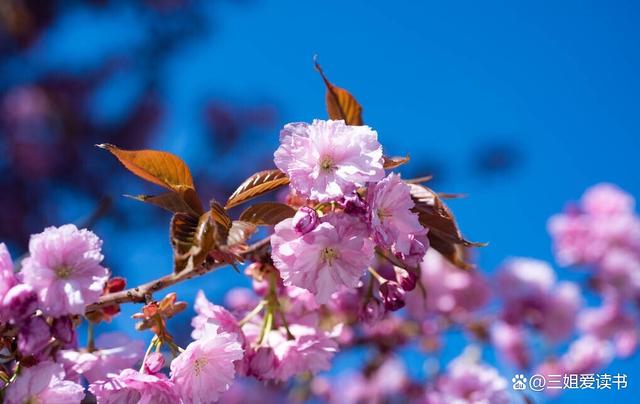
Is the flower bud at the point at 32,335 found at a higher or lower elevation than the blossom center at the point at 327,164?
lower

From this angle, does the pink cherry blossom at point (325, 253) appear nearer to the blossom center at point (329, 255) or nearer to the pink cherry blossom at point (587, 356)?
the blossom center at point (329, 255)

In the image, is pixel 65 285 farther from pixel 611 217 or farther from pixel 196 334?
pixel 611 217

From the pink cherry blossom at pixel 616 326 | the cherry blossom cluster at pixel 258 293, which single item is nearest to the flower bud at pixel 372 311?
the cherry blossom cluster at pixel 258 293

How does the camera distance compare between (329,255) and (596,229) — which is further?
(596,229)

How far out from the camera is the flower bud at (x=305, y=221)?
685 mm

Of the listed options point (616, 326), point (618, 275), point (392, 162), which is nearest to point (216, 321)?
point (392, 162)

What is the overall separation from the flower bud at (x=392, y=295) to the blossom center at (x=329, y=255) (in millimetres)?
131

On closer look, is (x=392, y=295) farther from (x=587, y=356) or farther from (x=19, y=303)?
(x=587, y=356)

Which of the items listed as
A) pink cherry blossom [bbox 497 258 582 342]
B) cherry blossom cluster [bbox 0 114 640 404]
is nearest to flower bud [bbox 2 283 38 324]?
cherry blossom cluster [bbox 0 114 640 404]

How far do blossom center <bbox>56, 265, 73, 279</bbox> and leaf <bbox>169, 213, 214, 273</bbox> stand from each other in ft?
0.31

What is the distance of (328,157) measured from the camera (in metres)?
0.71

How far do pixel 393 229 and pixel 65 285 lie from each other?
0.31 metres

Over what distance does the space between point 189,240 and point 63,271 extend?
0.12m

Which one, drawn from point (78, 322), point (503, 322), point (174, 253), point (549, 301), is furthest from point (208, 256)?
point (549, 301)
